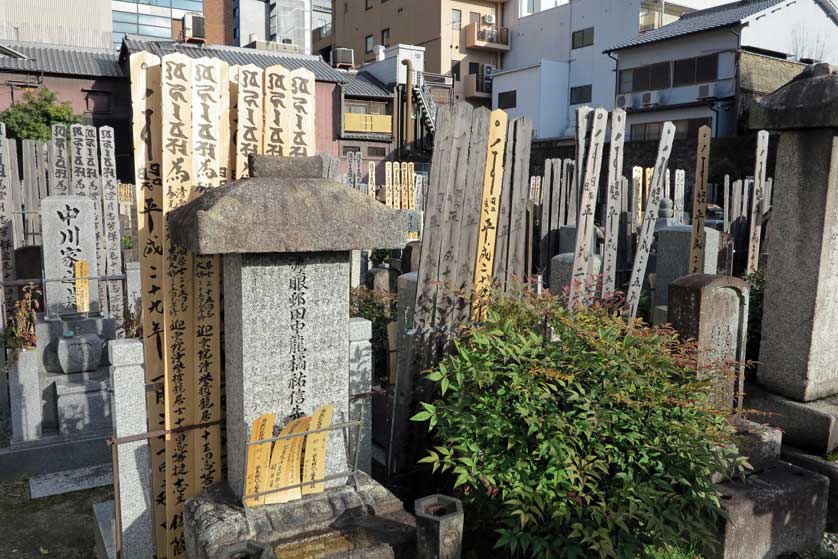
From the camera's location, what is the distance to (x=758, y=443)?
459 centimetres

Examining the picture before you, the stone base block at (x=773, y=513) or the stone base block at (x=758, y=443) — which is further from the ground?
the stone base block at (x=758, y=443)

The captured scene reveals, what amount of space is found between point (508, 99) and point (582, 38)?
A: 445cm

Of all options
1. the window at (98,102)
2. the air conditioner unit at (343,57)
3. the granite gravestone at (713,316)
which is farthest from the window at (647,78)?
the granite gravestone at (713,316)

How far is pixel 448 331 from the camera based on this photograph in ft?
15.7

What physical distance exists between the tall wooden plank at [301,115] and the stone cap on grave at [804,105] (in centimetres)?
356

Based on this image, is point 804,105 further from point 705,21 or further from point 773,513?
point 705,21

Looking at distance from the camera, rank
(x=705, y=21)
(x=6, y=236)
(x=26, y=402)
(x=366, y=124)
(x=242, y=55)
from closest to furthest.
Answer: (x=26, y=402) < (x=6, y=236) < (x=705, y=21) < (x=242, y=55) < (x=366, y=124)

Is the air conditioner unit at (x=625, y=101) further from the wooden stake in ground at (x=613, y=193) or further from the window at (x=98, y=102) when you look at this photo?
Result: the wooden stake in ground at (x=613, y=193)

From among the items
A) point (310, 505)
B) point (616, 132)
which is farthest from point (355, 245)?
point (616, 132)

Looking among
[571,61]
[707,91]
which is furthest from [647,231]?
[571,61]

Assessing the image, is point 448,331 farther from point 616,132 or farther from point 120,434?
point 616,132

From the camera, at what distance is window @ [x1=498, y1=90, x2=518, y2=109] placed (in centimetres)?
3241

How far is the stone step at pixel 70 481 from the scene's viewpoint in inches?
231

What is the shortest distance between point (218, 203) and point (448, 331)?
219 cm
